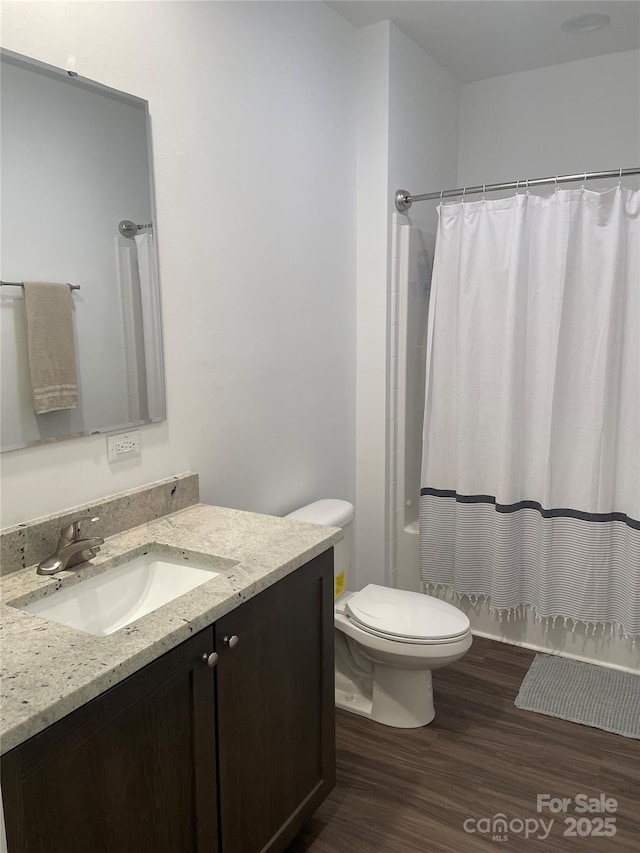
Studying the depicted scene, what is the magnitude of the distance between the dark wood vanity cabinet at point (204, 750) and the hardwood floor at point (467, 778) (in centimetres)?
25

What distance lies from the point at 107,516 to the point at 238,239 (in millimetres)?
1003

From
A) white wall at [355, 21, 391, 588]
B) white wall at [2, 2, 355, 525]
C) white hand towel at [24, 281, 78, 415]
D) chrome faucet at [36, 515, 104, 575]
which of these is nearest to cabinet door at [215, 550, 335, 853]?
chrome faucet at [36, 515, 104, 575]

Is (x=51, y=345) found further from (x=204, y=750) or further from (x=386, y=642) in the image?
(x=386, y=642)

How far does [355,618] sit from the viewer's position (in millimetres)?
2324

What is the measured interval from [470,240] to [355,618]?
5.24 feet

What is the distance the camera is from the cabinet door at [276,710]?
1.45 meters

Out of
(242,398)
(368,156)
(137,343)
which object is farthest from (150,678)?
(368,156)

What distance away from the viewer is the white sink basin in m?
1.52

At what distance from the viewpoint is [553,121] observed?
3.29 meters

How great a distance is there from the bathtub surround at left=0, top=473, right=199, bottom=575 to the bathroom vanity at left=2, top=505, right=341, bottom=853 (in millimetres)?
35

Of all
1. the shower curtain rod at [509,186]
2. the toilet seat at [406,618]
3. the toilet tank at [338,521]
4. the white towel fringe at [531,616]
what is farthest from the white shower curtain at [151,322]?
the white towel fringe at [531,616]

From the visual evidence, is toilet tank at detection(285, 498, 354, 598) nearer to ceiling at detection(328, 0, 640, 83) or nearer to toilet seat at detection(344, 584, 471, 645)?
toilet seat at detection(344, 584, 471, 645)

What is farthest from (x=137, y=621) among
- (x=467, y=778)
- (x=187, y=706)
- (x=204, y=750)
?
(x=467, y=778)

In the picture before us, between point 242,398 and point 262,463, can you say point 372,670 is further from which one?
point 242,398
